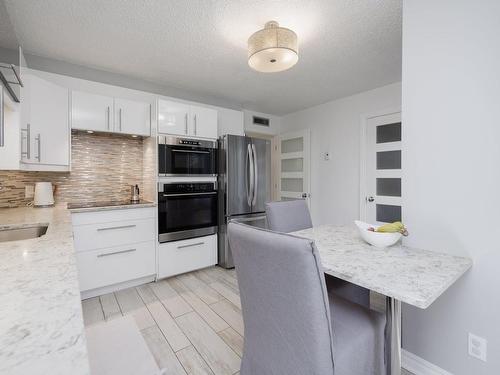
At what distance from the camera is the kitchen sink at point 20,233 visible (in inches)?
62.3

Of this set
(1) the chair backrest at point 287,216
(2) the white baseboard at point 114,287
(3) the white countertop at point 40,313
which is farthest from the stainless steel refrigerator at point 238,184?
(3) the white countertop at point 40,313

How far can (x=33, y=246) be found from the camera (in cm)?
115

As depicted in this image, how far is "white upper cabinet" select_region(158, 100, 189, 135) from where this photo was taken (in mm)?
2826

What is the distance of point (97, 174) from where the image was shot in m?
2.91

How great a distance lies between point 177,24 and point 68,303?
6.79ft

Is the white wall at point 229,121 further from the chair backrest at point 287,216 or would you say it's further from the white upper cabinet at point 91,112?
the chair backrest at point 287,216

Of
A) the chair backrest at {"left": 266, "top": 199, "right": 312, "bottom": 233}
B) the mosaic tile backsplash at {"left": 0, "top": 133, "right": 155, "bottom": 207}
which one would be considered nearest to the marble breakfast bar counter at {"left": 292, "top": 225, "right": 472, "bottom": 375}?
the chair backrest at {"left": 266, "top": 199, "right": 312, "bottom": 233}

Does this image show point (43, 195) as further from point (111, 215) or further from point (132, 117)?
point (132, 117)

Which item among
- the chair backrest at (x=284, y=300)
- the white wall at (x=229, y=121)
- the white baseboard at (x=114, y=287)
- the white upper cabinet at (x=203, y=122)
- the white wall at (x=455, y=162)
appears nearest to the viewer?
the chair backrest at (x=284, y=300)

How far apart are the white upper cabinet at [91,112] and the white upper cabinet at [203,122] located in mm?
894

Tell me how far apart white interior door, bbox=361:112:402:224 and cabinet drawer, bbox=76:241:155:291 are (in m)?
2.81

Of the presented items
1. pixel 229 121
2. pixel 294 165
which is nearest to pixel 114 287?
pixel 229 121

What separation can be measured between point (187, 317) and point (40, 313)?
172 cm

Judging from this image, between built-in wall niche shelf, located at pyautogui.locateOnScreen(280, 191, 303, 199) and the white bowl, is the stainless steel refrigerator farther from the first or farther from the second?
the white bowl
